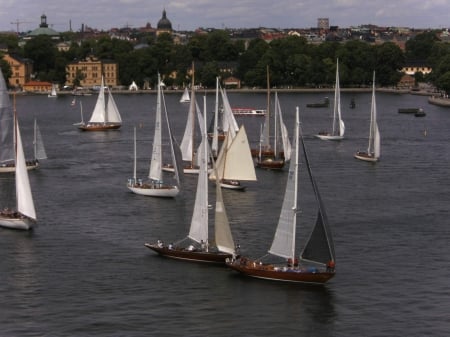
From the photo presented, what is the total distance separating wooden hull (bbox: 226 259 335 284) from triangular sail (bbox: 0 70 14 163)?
57.0 ft

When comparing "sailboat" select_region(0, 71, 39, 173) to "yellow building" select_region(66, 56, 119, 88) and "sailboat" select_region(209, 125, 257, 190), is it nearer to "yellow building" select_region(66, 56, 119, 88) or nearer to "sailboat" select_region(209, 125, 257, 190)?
"sailboat" select_region(209, 125, 257, 190)

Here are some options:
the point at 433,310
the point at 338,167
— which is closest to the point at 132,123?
the point at 338,167

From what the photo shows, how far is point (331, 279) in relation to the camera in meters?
32.6

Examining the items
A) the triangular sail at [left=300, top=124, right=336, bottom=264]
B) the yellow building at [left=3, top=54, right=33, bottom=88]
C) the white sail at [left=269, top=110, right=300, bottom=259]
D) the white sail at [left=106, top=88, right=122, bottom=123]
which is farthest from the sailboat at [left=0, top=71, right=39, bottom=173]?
the yellow building at [left=3, top=54, right=33, bottom=88]

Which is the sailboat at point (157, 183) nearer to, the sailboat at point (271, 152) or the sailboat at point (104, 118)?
the sailboat at point (271, 152)

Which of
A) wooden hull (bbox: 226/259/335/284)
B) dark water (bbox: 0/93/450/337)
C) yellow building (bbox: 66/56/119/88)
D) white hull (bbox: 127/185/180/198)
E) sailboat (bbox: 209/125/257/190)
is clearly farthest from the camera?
yellow building (bbox: 66/56/119/88)

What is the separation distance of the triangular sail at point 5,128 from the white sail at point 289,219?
1806cm

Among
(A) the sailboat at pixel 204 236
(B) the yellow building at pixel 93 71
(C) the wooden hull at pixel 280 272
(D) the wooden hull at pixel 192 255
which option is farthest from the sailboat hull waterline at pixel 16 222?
(B) the yellow building at pixel 93 71

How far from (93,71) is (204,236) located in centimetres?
12268

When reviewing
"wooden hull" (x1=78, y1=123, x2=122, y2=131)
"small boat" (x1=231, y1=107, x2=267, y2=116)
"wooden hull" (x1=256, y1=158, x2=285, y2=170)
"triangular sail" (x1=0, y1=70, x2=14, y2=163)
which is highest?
"triangular sail" (x1=0, y1=70, x2=14, y2=163)

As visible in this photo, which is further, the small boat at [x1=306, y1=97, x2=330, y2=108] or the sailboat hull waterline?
the small boat at [x1=306, y1=97, x2=330, y2=108]

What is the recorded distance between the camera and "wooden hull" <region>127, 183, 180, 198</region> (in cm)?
4603

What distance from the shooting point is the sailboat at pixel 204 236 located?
33656mm

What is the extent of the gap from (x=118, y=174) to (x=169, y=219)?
1395 centimetres
